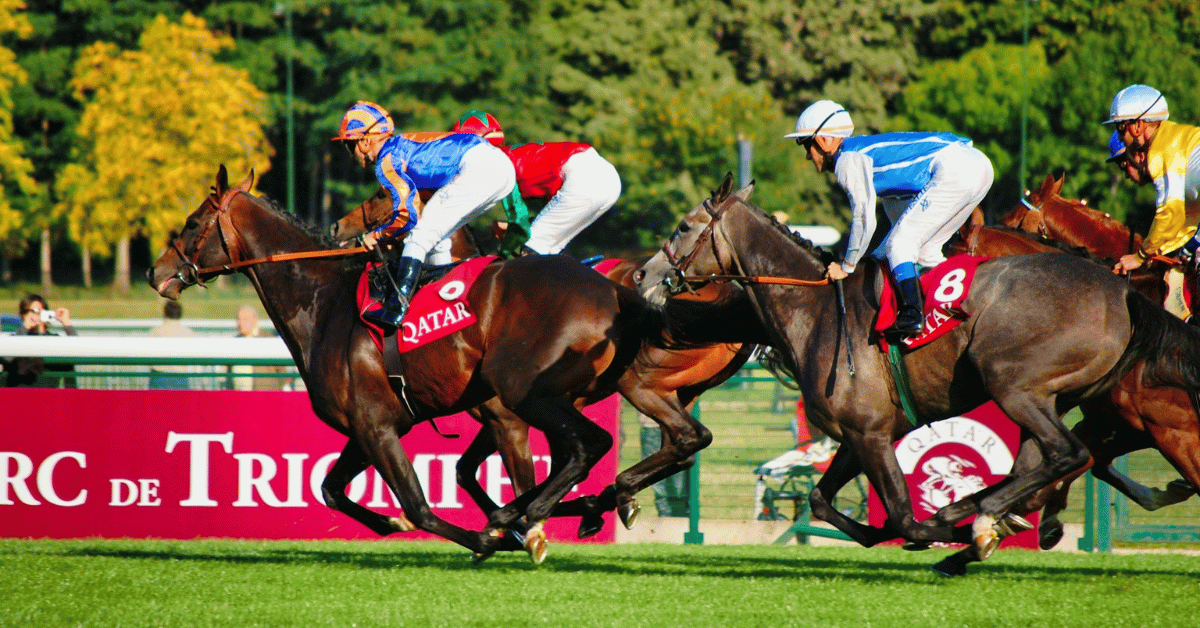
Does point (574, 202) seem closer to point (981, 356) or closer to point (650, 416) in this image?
point (650, 416)

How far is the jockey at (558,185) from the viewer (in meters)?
7.60

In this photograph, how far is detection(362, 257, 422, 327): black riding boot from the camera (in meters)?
6.48

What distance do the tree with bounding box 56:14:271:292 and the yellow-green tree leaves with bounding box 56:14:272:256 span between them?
0.02m

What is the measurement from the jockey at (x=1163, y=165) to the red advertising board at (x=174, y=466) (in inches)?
162

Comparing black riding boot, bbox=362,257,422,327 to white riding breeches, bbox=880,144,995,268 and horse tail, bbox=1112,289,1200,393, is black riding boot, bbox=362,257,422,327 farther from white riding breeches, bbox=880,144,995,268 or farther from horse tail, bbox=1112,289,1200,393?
horse tail, bbox=1112,289,1200,393

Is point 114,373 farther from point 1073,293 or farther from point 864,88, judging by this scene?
point 864,88

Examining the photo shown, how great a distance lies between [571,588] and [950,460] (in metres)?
3.40

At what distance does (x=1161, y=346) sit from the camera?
19.8 ft

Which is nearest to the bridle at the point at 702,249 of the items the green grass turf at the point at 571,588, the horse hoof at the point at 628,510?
the horse hoof at the point at 628,510

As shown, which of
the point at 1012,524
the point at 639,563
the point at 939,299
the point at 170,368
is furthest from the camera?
the point at 170,368

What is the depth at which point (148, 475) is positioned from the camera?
8742 mm

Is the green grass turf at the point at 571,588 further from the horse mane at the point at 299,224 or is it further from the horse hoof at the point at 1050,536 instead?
the horse mane at the point at 299,224

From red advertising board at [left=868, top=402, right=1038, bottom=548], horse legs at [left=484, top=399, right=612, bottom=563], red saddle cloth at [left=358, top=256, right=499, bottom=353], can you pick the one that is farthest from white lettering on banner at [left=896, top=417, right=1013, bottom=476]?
red saddle cloth at [left=358, top=256, right=499, bottom=353]

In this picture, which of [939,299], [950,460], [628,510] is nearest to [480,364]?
[628,510]
